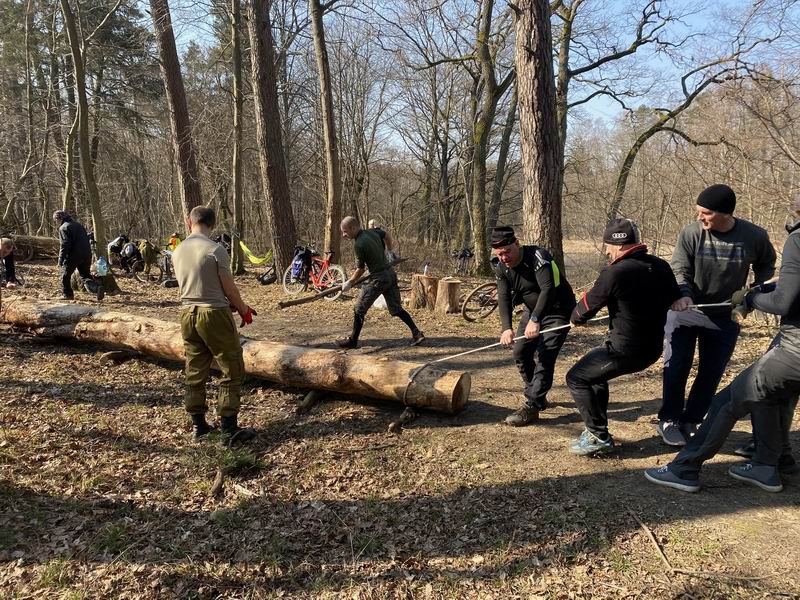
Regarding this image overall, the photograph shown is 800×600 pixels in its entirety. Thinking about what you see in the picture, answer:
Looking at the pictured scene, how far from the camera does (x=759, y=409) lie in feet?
10.0

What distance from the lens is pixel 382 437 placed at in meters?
4.34

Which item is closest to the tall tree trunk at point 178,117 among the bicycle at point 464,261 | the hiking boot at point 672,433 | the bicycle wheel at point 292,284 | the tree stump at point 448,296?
the bicycle wheel at point 292,284

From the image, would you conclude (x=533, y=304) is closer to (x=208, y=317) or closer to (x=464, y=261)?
(x=208, y=317)

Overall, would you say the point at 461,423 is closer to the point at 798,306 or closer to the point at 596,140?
the point at 798,306

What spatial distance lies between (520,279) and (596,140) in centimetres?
2054

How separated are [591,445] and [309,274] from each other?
867 cm

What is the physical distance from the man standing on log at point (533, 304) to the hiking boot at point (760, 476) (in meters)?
1.51

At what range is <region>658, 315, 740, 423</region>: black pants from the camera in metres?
3.69

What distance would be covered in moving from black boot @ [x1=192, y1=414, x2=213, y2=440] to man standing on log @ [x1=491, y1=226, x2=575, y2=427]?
287 centimetres

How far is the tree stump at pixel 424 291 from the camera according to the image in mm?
9359

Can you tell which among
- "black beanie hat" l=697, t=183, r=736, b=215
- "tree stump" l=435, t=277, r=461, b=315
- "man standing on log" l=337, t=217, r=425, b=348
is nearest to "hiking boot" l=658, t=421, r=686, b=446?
"black beanie hat" l=697, t=183, r=736, b=215

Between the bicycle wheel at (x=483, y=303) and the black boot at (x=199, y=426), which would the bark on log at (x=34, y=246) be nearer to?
the bicycle wheel at (x=483, y=303)

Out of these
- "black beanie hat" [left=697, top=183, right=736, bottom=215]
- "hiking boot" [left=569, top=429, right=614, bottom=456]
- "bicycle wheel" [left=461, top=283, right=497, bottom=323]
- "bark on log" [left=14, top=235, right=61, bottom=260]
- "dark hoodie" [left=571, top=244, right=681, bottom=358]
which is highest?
"bark on log" [left=14, top=235, right=61, bottom=260]

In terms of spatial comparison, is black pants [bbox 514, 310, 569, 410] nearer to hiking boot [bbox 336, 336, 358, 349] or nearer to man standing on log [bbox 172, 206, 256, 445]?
man standing on log [bbox 172, 206, 256, 445]
